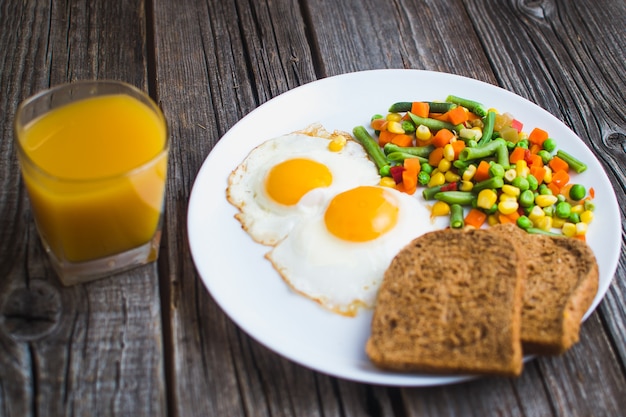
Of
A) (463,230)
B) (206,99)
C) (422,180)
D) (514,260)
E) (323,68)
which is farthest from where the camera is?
(323,68)

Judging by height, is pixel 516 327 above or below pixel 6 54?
above

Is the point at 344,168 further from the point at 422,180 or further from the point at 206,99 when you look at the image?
the point at 206,99

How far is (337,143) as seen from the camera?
385cm

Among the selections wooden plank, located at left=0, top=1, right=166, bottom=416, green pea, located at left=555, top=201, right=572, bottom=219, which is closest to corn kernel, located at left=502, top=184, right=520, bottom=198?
green pea, located at left=555, top=201, right=572, bottom=219

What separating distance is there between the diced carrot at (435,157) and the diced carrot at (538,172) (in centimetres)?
50

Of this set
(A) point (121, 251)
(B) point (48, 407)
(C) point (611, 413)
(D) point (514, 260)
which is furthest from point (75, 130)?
(C) point (611, 413)

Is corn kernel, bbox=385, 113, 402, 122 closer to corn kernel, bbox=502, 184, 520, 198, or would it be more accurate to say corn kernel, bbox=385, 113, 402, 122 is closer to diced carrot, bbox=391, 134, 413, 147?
diced carrot, bbox=391, 134, 413, 147

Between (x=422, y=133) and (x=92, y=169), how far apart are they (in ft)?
6.13

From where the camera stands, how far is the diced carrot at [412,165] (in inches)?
147

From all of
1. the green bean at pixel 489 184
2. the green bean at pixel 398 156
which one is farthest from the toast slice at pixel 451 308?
the green bean at pixel 398 156

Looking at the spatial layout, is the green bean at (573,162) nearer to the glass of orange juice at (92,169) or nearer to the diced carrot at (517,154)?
the diced carrot at (517,154)

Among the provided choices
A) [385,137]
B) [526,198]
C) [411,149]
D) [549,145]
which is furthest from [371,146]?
[549,145]

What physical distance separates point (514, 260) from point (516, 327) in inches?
14.4

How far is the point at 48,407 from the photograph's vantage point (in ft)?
9.45
